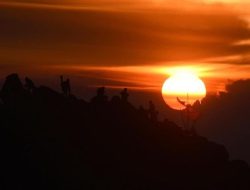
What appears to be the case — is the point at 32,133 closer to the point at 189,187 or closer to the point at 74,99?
the point at 74,99

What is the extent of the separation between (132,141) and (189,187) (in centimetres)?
1407

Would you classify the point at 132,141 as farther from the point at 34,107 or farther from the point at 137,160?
the point at 34,107

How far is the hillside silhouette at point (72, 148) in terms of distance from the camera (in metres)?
174

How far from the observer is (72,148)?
18638 cm

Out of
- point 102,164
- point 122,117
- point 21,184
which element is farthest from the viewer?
point 122,117

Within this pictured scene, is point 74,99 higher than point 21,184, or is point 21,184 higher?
point 74,99

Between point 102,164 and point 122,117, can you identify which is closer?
point 102,164

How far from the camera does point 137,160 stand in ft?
638

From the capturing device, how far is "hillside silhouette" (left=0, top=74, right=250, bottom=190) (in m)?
174

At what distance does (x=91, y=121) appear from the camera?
19550 centimetres

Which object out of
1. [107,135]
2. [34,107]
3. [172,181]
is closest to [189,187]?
[172,181]

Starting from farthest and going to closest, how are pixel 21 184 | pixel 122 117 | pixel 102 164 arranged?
1. pixel 122 117
2. pixel 102 164
3. pixel 21 184

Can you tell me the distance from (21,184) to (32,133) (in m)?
13.1

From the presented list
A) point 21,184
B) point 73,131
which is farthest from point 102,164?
point 21,184
